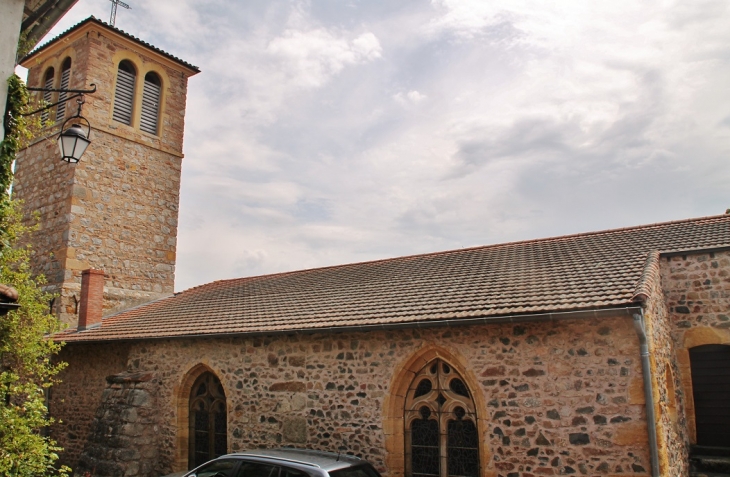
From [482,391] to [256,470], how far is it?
11.0ft

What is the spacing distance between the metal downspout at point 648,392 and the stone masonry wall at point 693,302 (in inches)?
139

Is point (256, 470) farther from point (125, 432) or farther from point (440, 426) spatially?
point (125, 432)

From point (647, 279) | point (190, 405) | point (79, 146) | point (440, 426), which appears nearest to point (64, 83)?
point (190, 405)

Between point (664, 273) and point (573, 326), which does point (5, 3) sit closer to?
point (573, 326)

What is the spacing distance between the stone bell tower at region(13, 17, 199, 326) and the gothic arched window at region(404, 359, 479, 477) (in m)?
10.2

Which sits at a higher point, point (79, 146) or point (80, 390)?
point (79, 146)

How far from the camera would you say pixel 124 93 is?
16672 millimetres

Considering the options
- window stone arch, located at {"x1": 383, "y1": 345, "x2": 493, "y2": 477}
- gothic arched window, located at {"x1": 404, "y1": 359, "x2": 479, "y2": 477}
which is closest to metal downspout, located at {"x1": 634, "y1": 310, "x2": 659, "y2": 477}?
window stone arch, located at {"x1": 383, "y1": 345, "x2": 493, "y2": 477}

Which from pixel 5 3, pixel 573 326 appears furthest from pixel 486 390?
pixel 5 3

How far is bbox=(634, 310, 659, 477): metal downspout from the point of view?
6703 millimetres

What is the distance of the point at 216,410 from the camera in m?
11.2

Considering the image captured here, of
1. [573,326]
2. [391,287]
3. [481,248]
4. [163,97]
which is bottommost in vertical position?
[573,326]

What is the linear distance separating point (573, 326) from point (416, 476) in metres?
3.40

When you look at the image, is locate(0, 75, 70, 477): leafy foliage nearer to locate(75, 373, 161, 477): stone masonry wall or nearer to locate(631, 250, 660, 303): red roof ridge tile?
locate(75, 373, 161, 477): stone masonry wall
